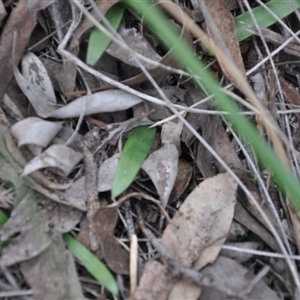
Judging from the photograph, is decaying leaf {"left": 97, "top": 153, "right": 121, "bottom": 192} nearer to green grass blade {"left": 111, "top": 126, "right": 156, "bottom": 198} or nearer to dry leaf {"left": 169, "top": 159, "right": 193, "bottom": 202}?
green grass blade {"left": 111, "top": 126, "right": 156, "bottom": 198}

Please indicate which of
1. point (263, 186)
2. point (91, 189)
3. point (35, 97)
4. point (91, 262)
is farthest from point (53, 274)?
point (263, 186)

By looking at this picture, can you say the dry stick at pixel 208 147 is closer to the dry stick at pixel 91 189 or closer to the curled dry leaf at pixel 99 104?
the curled dry leaf at pixel 99 104

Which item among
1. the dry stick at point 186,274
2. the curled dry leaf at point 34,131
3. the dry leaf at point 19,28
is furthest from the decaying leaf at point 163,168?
the dry leaf at point 19,28

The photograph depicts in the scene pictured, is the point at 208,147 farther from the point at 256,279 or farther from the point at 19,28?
the point at 19,28

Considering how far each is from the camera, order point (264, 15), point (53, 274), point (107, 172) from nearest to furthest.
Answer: point (53, 274) → point (107, 172) → point (264, 15)

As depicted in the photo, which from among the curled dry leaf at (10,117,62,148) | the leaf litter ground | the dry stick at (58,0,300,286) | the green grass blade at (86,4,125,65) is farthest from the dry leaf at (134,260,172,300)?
the green grass blade at (86,4,125,65)

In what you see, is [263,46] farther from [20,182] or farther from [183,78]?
[20,182]

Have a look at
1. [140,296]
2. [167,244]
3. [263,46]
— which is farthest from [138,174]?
[263,46]

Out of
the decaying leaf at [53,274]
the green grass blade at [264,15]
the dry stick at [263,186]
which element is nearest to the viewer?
the decaying leaf at [53,274]
